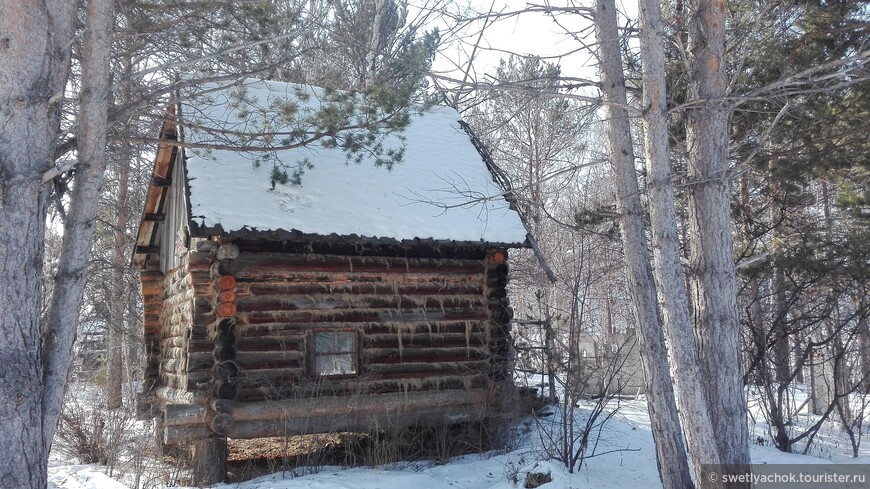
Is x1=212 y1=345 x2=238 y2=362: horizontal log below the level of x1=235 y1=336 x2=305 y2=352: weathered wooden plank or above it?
below

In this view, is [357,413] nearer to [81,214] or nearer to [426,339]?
[426,339]

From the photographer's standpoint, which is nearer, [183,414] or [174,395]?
[183,414]

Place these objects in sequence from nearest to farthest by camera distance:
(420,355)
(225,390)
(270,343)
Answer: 1. (225,390)
2. (270,343)
3. (420,355)

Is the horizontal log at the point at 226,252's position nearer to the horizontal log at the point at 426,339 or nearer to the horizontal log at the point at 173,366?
the horizontal log at the point at 173,366

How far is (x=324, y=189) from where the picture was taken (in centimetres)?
1188

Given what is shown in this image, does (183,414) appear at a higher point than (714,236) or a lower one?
lower

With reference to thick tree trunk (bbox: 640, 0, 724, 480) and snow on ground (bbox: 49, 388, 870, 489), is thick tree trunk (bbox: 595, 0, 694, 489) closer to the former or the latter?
thick tree trunk (bbox: 640, 0, 724, 480)

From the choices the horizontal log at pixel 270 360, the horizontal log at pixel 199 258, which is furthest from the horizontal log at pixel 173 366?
the horizontal log at pixel 199 258

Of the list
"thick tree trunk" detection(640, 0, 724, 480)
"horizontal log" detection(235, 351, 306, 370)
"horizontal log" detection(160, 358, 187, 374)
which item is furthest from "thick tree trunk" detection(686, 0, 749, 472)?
"horizontal log" detection(160, 358, 187, 374)

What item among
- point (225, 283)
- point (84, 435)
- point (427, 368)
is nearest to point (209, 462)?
point (225, 283)

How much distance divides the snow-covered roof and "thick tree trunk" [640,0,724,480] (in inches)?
104

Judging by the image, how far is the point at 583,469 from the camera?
974cm

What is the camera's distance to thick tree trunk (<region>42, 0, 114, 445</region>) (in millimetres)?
6438

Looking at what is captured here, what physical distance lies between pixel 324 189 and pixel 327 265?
1.44 meters
